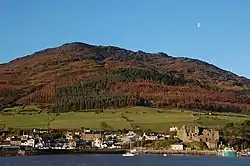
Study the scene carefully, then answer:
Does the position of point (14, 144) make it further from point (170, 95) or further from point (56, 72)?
point (56, 72)

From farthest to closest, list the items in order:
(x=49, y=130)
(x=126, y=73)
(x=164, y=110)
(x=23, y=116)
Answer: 1. (x=126, y=73)
2. (x=164, y=110)
3. (x=23, y=116)
4. (x=49, y=130)

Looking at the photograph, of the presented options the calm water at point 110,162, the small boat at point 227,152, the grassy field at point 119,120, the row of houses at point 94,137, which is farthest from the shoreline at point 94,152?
the calm water at point 110,162

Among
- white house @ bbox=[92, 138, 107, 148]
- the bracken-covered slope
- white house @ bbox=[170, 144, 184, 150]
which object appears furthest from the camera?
the bracken-covered slope

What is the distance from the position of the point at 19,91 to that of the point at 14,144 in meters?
62.8

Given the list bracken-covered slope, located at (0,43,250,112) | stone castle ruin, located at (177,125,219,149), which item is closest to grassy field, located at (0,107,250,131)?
stone castle ruin, located at (177,125,219,149)

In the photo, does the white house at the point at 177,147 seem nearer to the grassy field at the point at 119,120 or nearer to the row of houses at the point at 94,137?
the row of houses at the point at 94,137

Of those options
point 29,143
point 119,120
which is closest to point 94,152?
point 119,120

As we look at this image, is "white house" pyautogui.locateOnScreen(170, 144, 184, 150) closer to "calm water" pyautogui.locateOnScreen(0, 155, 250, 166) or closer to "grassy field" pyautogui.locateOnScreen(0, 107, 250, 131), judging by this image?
"grassy field" pyautogui.locateOnScreen(0, 107, 250, 131)

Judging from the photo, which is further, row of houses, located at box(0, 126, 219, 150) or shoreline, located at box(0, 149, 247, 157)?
row of houses, located at box(0, 126, 219, 150)

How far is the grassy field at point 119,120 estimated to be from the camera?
97938mm

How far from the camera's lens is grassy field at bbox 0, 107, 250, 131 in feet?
321

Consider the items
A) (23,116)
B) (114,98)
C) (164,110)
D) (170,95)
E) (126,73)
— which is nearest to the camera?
(23,116)

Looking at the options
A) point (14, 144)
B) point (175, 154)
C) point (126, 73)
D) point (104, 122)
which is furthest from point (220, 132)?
point (126, 73)

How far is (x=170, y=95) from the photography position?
14150 centimetres
